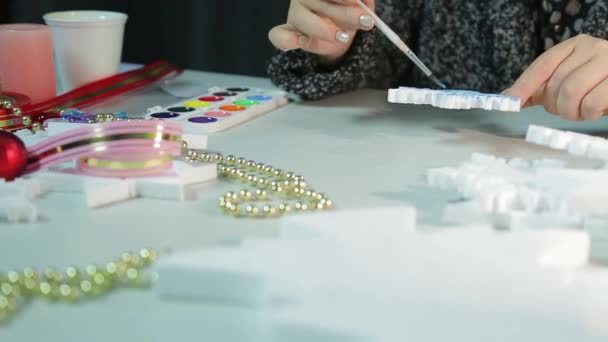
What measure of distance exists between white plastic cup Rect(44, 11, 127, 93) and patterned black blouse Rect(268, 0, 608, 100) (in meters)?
0.24

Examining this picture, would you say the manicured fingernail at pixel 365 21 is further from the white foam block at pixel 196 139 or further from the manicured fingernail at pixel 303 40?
the white foam block at pixel 196 139

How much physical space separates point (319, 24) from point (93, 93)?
1.07 feet


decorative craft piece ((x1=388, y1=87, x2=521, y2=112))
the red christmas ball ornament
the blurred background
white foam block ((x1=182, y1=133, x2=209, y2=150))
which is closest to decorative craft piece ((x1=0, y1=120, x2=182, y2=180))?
the red christmas ball ornament

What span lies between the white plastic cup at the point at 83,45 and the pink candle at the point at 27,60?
0.16 ft

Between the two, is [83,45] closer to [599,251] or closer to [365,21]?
[365,21]

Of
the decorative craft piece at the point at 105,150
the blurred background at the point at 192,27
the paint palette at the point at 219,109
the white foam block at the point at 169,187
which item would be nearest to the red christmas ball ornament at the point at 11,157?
the decorative craft piece at the point at 105,150

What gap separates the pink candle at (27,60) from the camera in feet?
3.44

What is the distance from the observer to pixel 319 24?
3.59 feet

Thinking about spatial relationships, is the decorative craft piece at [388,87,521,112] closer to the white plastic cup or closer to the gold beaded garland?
the gold beaded garland

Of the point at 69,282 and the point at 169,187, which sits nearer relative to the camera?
the point at 69,282

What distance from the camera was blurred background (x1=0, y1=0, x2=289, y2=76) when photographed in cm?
217

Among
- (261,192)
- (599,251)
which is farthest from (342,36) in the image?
(599,251)

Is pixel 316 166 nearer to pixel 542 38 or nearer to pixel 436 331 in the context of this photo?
pixel 436 331

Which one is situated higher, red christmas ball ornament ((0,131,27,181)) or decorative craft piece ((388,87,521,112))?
decorative craft piece ((388,87,521,112))
